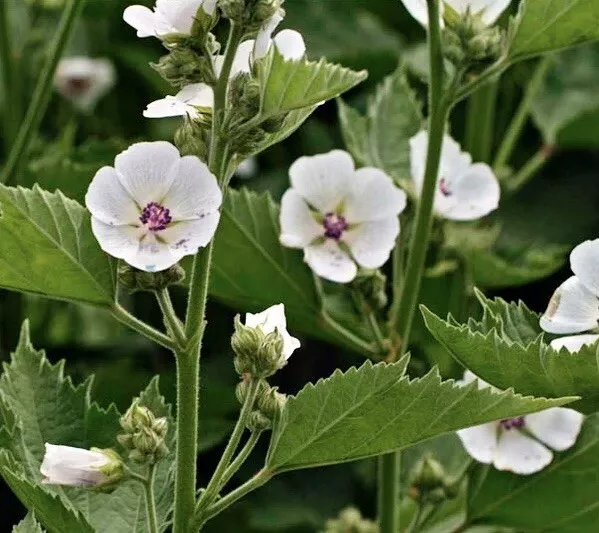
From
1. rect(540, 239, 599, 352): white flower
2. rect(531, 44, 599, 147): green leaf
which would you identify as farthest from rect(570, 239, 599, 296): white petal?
rect(531, 44, 599, 147): green leaf

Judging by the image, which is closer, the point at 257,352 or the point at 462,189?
the point at 257,352

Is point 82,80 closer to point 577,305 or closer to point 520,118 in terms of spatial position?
point 520,118

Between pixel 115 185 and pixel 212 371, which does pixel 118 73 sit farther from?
pixel 115 185

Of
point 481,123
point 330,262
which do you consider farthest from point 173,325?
point 481,123

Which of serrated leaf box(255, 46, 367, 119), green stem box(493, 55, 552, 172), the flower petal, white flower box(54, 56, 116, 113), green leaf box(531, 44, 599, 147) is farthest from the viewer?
white flower box(54, 56, 116, 113)

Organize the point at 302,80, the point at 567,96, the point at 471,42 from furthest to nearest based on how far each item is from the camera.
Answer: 1. the point at 567,96
2. the point at 471,42
3. the point at 302,80

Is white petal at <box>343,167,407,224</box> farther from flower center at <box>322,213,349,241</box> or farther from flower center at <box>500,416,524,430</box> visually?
flower center at <box>500,416,524,430</box>
